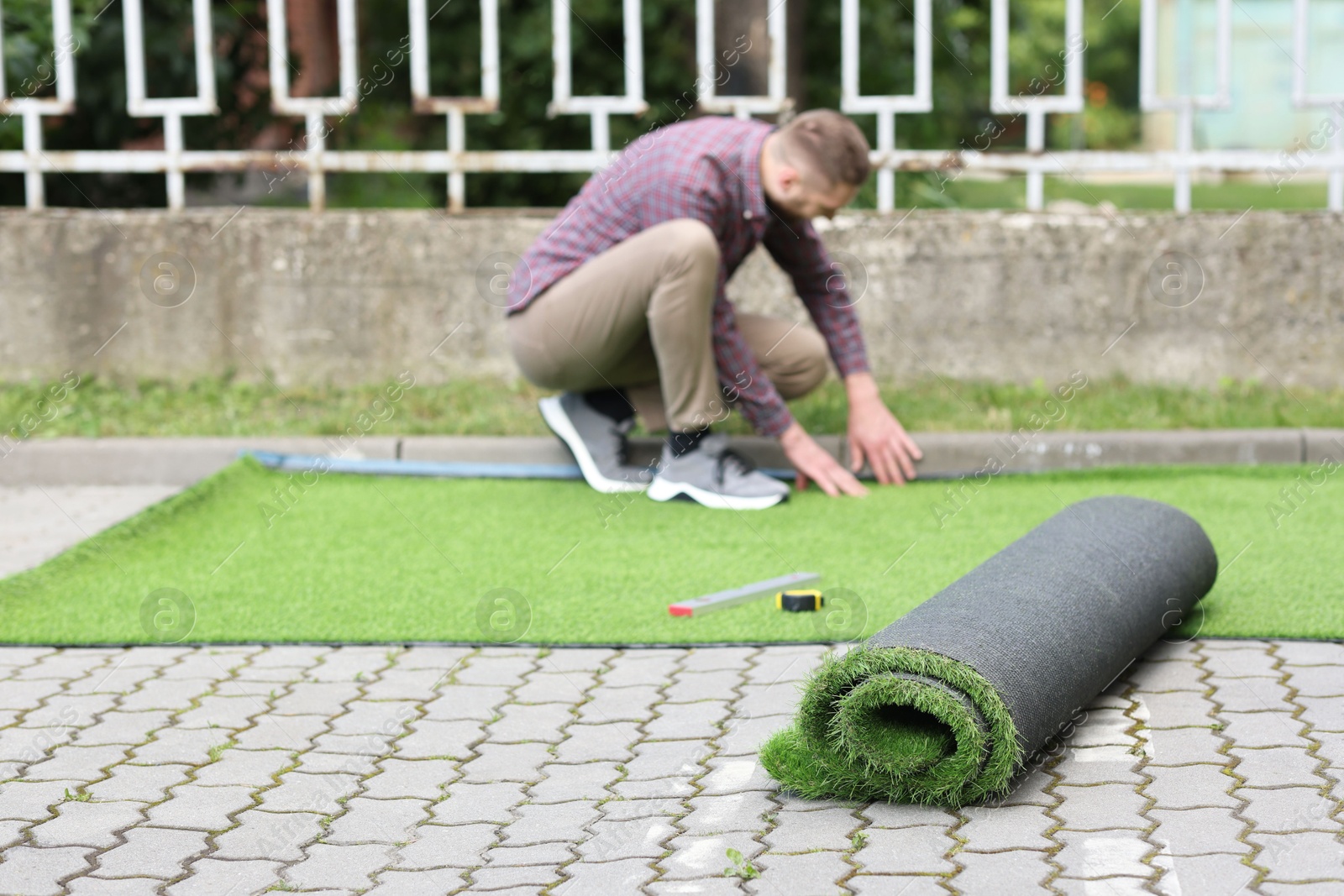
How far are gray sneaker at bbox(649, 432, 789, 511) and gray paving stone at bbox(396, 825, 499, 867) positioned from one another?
97.2 inches

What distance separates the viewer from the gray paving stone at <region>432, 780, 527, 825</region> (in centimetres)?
248

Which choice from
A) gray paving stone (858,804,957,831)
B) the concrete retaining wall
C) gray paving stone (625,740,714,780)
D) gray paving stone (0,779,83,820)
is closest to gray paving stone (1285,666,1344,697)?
gray paving stone (858,804,957,831)

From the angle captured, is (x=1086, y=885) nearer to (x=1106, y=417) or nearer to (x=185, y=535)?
(x=185, y=535)

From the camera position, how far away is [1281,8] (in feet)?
61.4

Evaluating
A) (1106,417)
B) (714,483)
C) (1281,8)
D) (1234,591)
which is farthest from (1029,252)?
(1281,8)

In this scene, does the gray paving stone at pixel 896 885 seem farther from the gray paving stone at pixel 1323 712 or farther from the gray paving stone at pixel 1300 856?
the gray paving stone at pixel 1323 712

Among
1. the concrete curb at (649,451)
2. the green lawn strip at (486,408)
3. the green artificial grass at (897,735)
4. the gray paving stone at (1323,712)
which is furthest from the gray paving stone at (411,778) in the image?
the green lawn strip at (486,408)

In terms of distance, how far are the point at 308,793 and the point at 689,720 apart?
0.78 m

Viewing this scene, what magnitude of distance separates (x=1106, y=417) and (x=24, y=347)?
4603 mm

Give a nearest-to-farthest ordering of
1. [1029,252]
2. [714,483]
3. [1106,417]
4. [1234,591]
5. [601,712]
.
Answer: [601,712] → [1234,591] → [714,483] → [1106,417] → [1029,252]

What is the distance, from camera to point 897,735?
2498 millimetres

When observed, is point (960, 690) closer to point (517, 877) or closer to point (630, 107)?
point (517, 877)

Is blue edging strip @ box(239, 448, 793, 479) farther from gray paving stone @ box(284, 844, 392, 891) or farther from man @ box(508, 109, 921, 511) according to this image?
gray paving stone @ box(284, 844, 392, 891)

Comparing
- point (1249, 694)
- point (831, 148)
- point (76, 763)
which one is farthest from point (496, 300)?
point (1249, 694)
